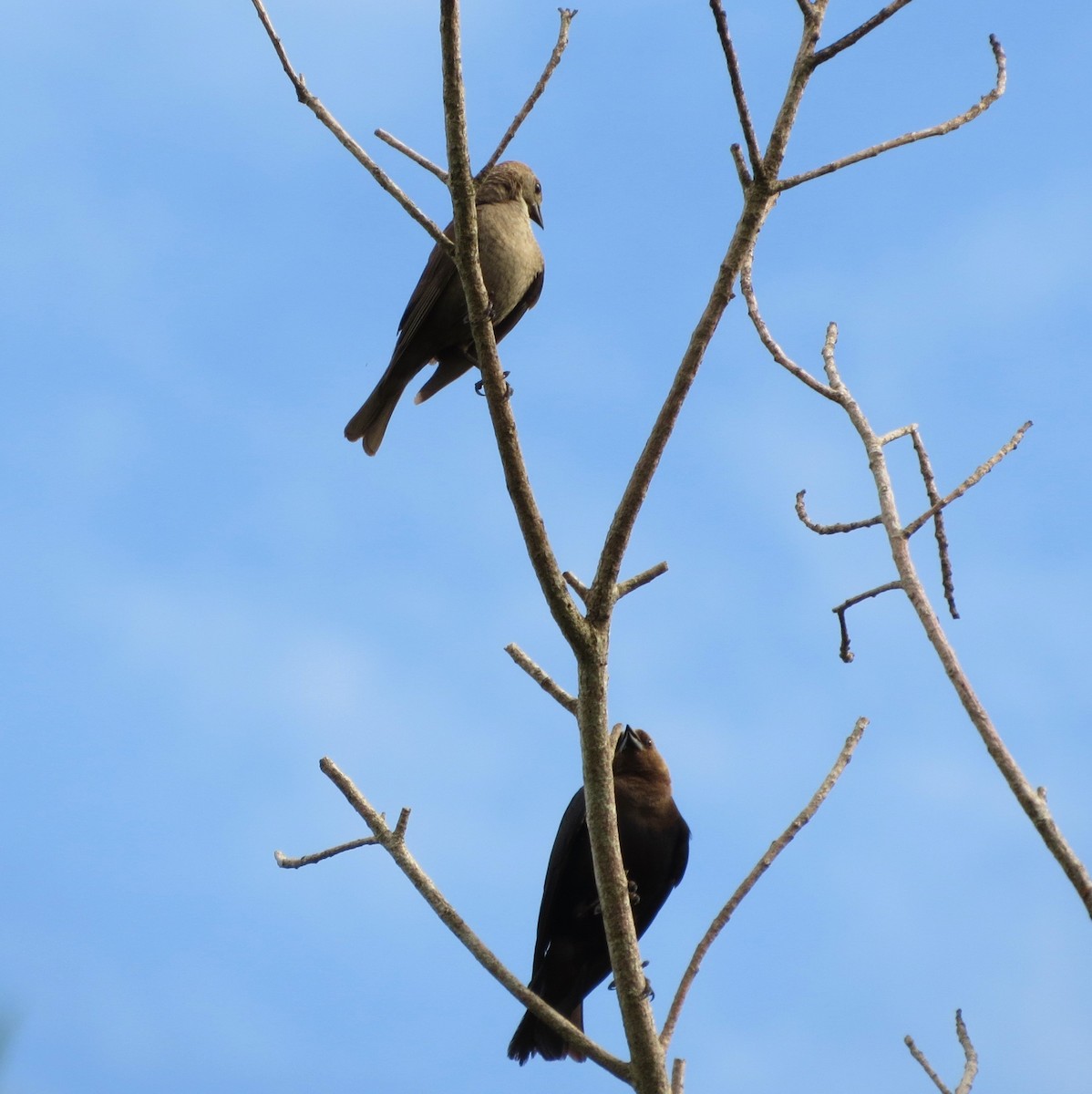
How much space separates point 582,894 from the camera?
20.5ft

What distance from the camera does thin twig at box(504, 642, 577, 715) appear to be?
3586 mm

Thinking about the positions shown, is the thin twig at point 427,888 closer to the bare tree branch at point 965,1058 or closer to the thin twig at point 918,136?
A: the bare tree branch at point 965,1058

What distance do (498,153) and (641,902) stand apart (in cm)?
414

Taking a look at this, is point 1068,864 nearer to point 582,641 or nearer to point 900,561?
point 900,561

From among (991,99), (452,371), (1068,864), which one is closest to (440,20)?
(991,99)

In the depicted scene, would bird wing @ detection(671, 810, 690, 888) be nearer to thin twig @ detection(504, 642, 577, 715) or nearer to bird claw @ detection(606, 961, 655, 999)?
bird claw @ detection(606, 961, 655, 999)

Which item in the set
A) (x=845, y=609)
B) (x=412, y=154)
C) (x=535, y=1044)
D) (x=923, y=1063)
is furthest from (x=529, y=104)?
(x=535, y=1044)

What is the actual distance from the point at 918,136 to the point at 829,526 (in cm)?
111

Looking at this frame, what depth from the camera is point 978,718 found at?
290 cm

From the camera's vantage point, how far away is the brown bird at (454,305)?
268 inches

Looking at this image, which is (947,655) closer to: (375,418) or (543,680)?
(543,680)

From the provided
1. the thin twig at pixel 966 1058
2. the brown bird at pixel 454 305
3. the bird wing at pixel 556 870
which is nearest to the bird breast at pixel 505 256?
the brown bird at pixel 454 305

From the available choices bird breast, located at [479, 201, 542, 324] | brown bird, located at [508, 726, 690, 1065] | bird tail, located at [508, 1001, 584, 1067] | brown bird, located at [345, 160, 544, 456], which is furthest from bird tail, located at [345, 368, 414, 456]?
bird tail, located at [508, 1001, 584, 1067]

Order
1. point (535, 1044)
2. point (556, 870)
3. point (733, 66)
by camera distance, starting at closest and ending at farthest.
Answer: point (733, 66) < point (535, 1044) < point (556, 870)
